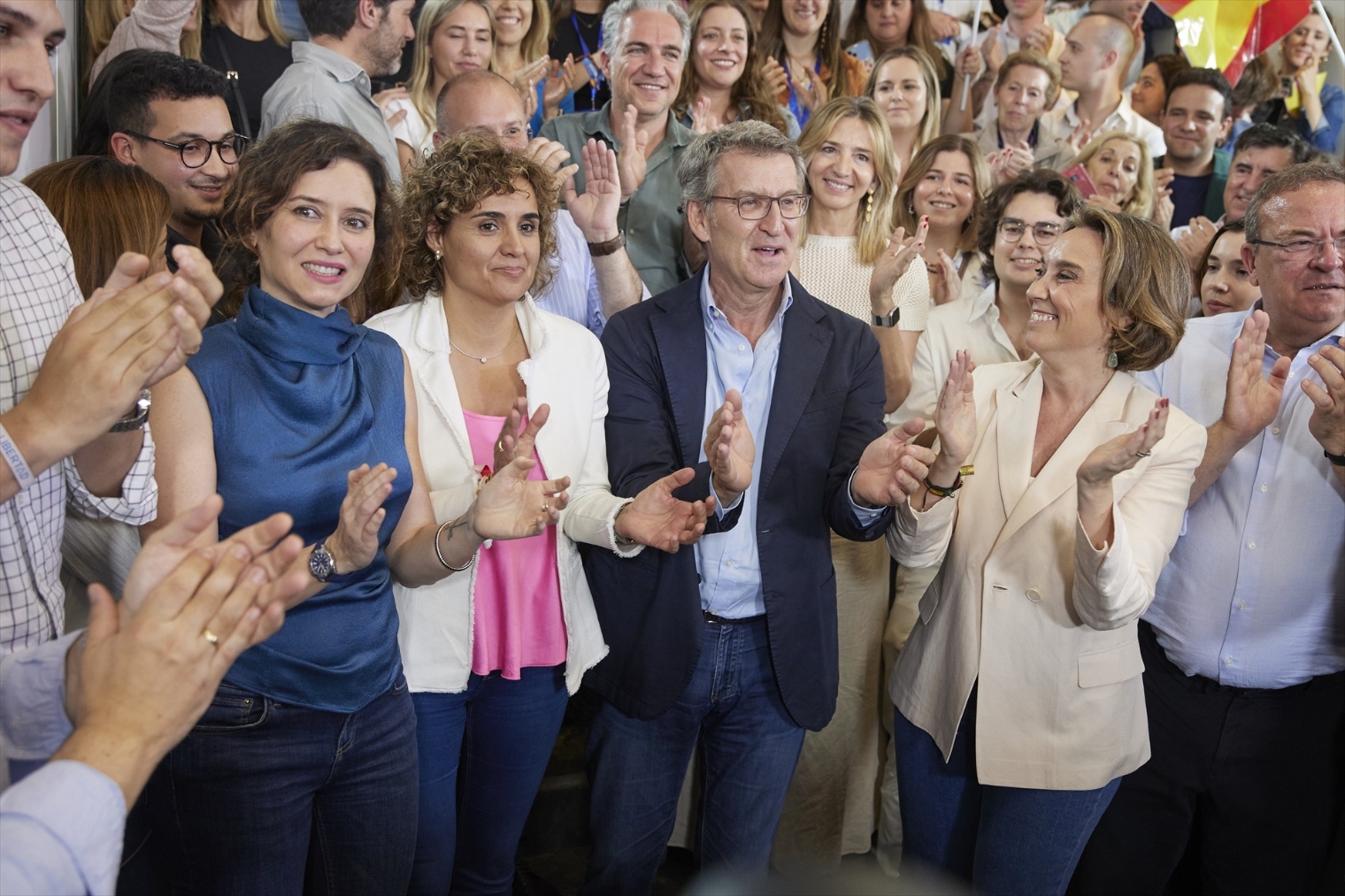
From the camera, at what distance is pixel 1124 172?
4133mm

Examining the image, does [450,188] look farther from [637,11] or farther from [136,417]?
[637,11]

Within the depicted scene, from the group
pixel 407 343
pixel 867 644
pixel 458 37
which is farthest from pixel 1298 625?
pixel 458 37

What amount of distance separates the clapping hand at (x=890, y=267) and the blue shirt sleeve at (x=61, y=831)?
2.14m

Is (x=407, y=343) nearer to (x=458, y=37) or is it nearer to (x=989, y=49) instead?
(x=458, y=37)

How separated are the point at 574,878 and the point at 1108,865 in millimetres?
1392

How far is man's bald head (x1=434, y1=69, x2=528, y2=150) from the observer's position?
10.0 feet

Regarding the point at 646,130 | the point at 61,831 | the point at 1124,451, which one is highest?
the point at 646,130

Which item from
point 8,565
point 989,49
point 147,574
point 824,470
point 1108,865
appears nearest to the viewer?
point 147,574

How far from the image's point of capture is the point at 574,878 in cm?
305

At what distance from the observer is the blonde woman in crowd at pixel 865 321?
3004 millimetres

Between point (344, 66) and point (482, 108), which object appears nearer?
point (482, 108)

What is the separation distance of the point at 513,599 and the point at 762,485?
567mm

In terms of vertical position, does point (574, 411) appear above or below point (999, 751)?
above

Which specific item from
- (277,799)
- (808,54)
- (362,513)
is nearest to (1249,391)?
(362,513)
